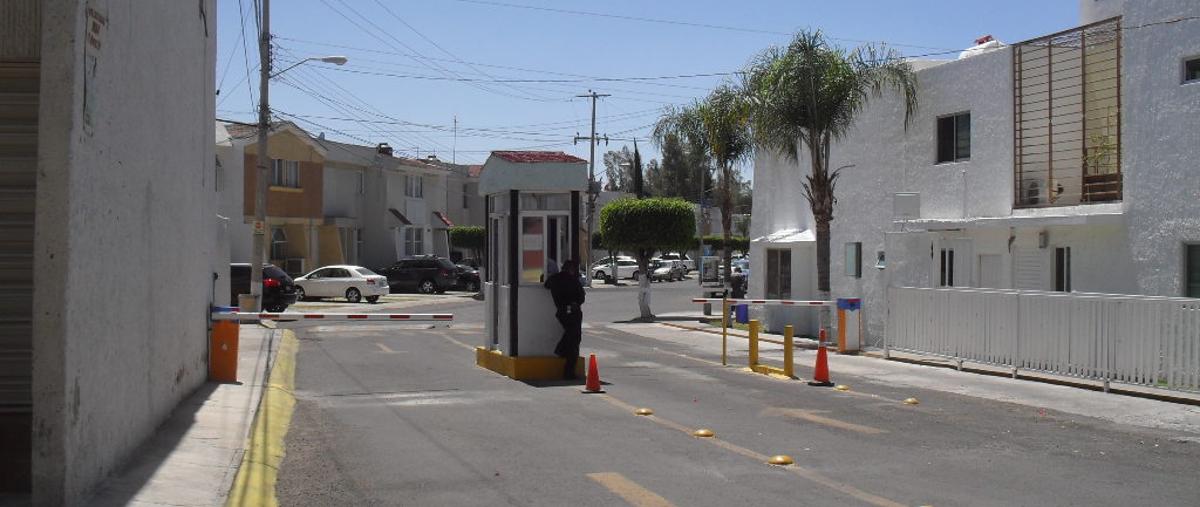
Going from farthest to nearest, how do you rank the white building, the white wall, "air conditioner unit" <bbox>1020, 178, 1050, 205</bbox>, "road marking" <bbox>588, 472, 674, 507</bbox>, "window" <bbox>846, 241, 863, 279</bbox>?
"window" <bbox>846, 241, 863, 279</bbox>, "air conditioner unit" <bbox>1020, 178, 1050, 205</bbox>, the white building, the white wall, "road marking" <bbox>588, 472, 674, 507</bbox>

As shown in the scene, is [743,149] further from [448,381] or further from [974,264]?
[448,381]

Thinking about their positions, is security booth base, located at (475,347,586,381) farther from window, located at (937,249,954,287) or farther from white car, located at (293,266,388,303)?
white car, located at (293,266,388,303)

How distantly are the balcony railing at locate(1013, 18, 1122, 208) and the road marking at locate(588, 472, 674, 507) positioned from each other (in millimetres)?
13184

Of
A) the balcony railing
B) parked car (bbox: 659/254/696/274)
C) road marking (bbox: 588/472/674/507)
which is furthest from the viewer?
parked car (bbox: 659/254/696/274)

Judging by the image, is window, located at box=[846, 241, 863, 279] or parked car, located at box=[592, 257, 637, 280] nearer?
window, located at box=[846, 241, 863, 279]

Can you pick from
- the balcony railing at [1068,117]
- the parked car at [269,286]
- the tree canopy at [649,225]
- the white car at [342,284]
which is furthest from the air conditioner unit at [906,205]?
the white car at [342,284]

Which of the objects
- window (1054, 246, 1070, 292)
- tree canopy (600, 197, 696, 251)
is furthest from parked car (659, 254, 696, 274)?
window (1054, 246, 1070, 292)

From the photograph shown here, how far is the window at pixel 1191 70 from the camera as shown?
648 inches

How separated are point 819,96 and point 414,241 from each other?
3849 centimetres

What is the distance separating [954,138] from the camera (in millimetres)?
21938

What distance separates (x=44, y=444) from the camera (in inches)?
242

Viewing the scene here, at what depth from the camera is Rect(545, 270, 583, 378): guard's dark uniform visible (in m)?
15.3

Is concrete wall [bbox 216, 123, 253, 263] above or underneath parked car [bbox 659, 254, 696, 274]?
above

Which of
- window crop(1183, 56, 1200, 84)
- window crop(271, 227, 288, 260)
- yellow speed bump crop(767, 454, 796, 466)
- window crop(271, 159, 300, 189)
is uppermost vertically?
window crop(271, 159, 300, 189)
